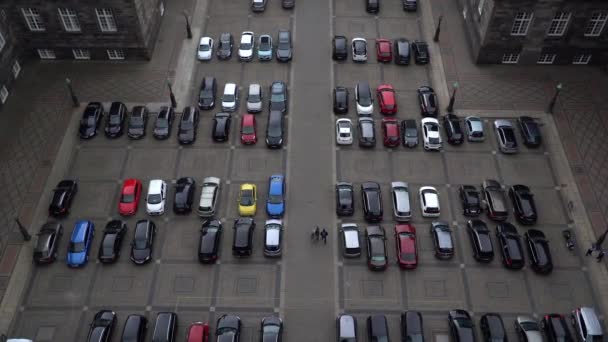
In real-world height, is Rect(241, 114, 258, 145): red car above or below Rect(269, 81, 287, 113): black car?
below

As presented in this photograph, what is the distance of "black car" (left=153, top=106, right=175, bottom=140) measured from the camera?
186 feet

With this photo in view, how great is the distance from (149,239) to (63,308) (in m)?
8.41

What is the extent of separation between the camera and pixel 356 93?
2362 inches

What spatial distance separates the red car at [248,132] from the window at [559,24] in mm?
32670

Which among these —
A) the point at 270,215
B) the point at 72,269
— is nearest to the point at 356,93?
the point at 270,215

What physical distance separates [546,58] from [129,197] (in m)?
46.0

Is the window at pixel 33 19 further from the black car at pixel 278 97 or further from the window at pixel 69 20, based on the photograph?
the black car at pixel 278 97

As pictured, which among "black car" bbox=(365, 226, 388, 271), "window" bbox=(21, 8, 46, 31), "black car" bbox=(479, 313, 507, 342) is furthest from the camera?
"window" bbox=(21, 8, 46, 31)

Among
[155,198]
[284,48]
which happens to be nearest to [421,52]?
[284,48]

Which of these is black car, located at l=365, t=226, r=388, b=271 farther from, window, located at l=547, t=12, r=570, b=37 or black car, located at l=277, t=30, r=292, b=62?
window, located at l=547, t=12, r=570, b=37

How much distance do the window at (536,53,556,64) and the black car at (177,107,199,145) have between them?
37723 mm

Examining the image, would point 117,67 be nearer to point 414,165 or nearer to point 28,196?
point 28,196

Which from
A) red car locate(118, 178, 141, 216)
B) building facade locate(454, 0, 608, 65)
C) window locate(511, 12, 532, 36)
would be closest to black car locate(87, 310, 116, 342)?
red car locate(118, 178, 141, 216)

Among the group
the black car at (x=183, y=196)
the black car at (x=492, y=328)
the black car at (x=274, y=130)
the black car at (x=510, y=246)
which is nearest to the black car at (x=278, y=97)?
the black car at (x=274, y=130)
